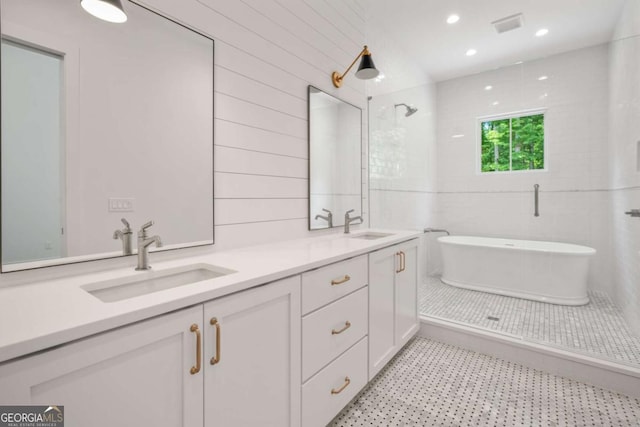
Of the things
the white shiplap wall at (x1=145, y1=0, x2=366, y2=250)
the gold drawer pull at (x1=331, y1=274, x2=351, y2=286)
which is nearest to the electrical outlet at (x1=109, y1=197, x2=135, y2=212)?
the white shiplap wall at (x1=145, y1=0, x2=366, y2=250)

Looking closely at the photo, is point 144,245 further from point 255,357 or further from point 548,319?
point 548,319

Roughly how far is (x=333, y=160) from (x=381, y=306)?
47.3 inches

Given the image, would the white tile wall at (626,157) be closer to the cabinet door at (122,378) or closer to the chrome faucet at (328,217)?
the chrome faucet at (328,217)

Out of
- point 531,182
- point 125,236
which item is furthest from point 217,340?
point 531,182

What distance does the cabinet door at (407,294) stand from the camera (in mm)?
2117

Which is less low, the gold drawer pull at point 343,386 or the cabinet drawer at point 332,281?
the cabinet drawer at point 332,281

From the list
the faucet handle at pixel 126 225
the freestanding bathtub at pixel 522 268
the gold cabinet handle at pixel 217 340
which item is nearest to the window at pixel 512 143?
the freestanding bathtub at pixel 522 268

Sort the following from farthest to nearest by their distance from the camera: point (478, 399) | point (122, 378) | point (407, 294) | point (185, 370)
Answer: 1. point (407, 294)
2. point (478, 399)
3. point (185, 370)
4. point (122, 378)

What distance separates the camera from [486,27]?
3059 millimetres

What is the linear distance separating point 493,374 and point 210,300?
2025 millimetres

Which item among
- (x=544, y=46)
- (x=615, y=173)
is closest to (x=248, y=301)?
A: (x=615, y=173)

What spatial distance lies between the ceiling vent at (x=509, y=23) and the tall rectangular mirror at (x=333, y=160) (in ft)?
5.64

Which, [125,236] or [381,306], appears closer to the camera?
[125,236]

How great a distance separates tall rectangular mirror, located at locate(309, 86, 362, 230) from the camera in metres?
2.23
